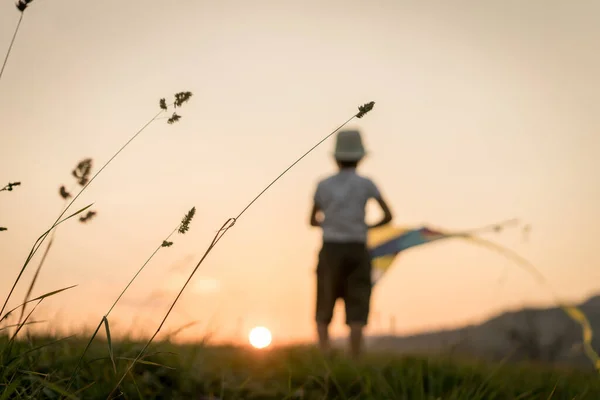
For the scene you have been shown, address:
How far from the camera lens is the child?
5492 mm

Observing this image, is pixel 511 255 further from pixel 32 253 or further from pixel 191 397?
pixel 32 253

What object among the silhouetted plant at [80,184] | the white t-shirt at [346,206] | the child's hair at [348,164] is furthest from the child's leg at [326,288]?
the silhouetted plant at [80,184]

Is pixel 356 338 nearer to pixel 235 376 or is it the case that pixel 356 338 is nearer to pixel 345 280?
pixel 345 280

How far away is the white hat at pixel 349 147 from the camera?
5.58 metres

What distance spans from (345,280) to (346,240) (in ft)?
1.26

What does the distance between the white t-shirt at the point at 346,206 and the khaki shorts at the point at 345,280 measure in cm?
8

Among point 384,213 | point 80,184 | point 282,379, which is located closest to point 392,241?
point 384,213

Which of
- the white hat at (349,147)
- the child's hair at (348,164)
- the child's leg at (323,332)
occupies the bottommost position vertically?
the child's leg at (323,332)

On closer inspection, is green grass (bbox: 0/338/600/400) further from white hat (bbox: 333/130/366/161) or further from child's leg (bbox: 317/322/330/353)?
white hat (bbox: 333/130/366/161)

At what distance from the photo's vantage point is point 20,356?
83.0 inches

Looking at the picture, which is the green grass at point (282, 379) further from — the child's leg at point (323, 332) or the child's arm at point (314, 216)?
the child's arm at point (314, 216)

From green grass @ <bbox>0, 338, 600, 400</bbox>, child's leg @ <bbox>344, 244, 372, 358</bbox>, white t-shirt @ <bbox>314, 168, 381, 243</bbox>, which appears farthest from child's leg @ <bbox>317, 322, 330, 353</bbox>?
green grass @ <bbox>0, 338, 600, 400</bbox>

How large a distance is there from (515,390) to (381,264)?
2.49 m

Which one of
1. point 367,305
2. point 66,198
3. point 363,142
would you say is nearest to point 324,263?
point 367,305
